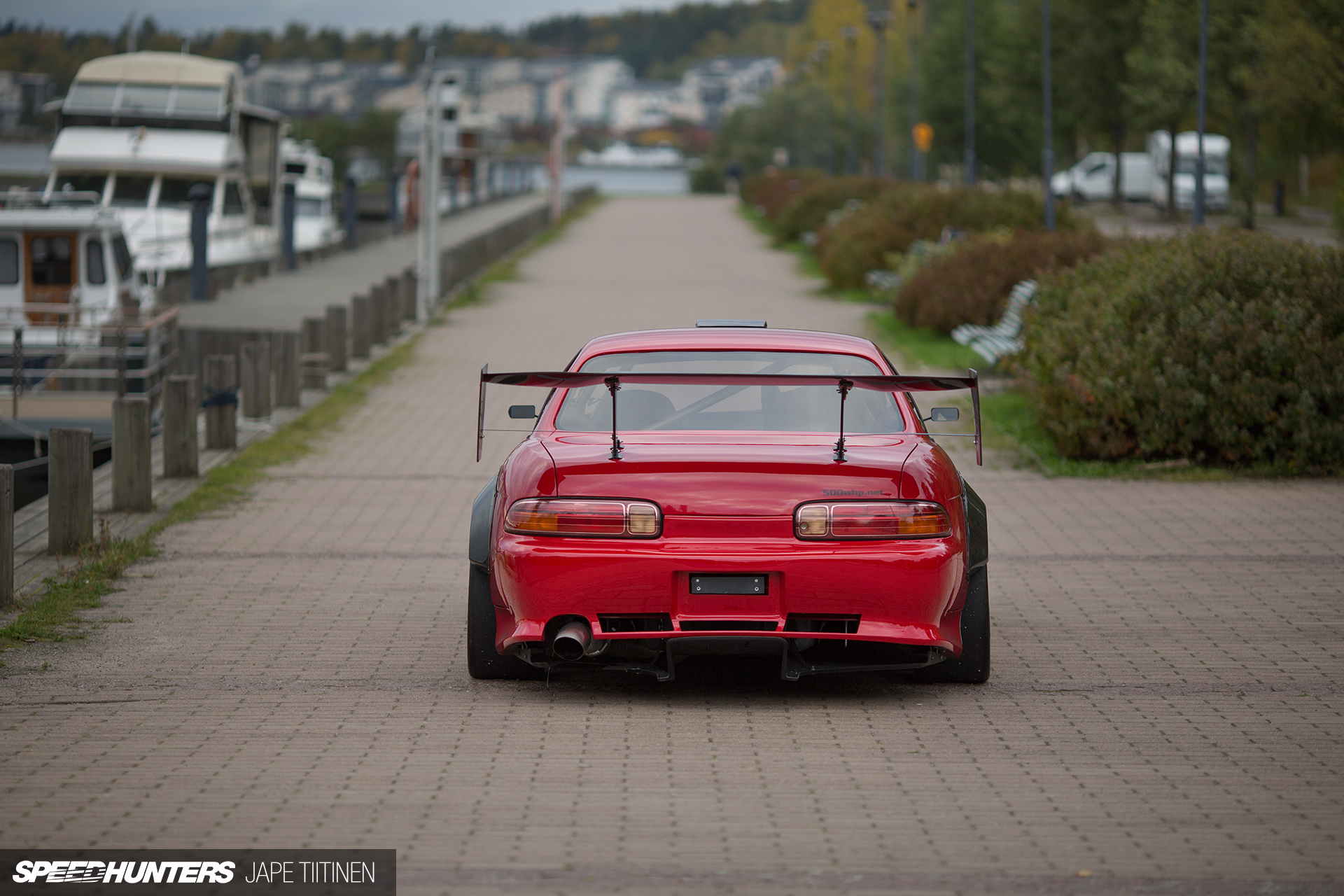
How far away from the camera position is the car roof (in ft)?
23.9

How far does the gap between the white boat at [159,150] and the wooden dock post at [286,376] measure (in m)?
15.2

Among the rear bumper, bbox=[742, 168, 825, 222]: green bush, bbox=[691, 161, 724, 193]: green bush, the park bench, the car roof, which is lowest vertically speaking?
the rear bumper

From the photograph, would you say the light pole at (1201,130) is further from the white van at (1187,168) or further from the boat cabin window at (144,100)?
the white van at (1187,168)

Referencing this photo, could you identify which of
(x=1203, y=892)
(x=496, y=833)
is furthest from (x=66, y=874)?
(x=1203, y=892)

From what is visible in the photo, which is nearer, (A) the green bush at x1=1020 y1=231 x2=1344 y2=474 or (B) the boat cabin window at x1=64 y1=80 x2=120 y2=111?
(A) the green bush at x1=1020 y1=231 x2=1344 y2=474

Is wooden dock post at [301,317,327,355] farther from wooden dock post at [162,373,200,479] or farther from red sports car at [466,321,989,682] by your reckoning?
red sports car at [466,321,989,682]

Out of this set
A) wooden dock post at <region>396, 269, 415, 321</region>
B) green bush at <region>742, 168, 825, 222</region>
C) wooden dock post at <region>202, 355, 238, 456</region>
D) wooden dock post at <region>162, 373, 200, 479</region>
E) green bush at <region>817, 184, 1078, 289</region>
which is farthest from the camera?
green bush at <region>742, 168, 825, 222</region>

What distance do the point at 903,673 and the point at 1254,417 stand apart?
22.0 ft

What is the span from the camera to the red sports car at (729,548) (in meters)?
6.06

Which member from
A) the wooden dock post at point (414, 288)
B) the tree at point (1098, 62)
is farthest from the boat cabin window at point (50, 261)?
the tree at point (1098, 62)

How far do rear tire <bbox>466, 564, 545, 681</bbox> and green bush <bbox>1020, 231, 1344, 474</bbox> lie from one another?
7231 millimetres

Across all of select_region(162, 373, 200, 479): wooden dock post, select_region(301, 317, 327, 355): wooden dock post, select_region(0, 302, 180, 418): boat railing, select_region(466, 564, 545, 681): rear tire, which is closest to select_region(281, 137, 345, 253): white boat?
select_region(0, 302, 180, 418): boat railing

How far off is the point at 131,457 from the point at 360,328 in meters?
10.8

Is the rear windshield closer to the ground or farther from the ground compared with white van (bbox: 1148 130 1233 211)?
closer to the ground
